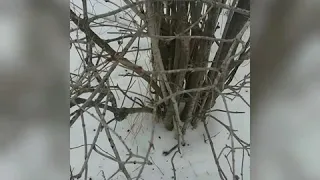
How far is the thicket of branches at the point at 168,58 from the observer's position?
52 centimetres

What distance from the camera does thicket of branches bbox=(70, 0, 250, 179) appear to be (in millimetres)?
521

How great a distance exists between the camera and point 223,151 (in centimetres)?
55

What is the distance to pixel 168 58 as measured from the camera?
0.57 meters

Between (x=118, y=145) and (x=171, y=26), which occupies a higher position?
(x=171, y=26)
